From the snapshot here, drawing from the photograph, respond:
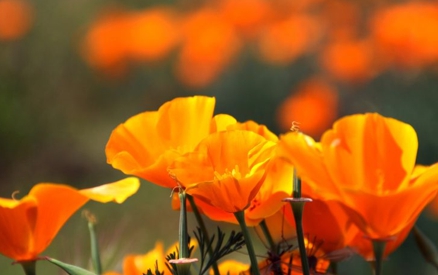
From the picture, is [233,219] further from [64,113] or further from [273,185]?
[64,113]

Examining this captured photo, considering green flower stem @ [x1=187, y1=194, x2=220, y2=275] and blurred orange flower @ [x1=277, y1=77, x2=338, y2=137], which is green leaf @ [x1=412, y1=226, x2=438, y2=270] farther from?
blurred orange flower @ [x1=277, y1=77, x2=338, y2=137]

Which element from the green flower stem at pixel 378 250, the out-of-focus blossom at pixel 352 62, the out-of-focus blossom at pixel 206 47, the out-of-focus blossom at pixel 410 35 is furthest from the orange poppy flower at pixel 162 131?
the out-of-focus blossom at pixel 206 47

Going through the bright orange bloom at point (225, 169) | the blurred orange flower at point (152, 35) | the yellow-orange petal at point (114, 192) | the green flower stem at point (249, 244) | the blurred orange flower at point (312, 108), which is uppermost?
the blurred orange flower at point (152, 35)

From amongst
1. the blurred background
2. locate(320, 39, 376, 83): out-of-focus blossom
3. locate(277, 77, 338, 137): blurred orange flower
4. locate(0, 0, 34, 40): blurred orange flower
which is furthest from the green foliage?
locate(0, 0, 34, 40): blurred orange flower

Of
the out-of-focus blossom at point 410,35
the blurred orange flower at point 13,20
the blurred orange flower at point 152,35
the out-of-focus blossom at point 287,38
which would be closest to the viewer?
the out-of-focus blossom at point 410,35

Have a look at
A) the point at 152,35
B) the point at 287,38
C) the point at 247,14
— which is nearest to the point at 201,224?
the point at 287,38

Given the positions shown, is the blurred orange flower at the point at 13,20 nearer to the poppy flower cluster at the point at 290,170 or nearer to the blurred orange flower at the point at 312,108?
the blurred orange flower at the point at 312,108

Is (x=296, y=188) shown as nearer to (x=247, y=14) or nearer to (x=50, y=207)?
(x=50, y=207)

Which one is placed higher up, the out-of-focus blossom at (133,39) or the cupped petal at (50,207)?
the out-of-focus blossom at (133,39)
